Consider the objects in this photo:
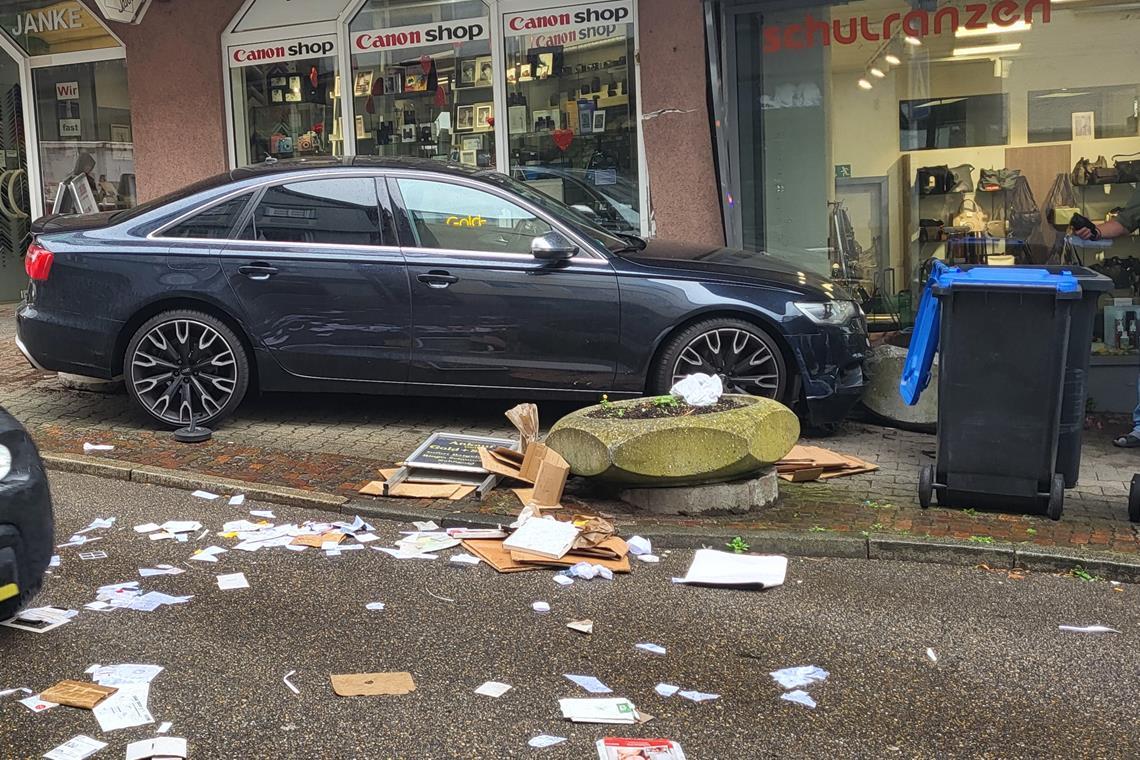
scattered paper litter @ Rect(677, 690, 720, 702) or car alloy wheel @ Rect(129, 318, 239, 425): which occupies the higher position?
car alloy wheel @ Rect(129, 318, 239, 425)

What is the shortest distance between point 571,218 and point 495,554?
280cm

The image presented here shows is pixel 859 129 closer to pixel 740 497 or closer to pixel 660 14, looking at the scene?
pixel 660 14

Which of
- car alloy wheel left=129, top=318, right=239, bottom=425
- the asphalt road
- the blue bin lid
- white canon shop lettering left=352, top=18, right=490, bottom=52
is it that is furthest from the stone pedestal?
white canon shop lettering left=352, top=18, right=490, bottom=52

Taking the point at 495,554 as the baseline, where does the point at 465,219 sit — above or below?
above

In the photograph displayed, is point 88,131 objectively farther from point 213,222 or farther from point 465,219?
point 465,219

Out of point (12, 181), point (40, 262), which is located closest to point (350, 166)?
point (40, 262)

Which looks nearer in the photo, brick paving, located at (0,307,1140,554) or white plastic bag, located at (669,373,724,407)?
brick paving, located at (0,307,1140,554)

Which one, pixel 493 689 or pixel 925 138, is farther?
pixel 925 138

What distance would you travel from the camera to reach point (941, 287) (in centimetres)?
579

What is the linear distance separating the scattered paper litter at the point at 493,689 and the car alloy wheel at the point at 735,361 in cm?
342

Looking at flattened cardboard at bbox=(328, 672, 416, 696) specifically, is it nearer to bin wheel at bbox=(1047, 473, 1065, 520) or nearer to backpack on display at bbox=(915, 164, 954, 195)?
bin wheel at bbox=(1047, 473, 1065, 520)

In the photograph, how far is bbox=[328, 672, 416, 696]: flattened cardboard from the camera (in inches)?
151

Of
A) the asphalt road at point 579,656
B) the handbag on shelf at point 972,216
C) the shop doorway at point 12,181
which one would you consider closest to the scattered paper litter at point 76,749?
the asphalt road at point 579,656

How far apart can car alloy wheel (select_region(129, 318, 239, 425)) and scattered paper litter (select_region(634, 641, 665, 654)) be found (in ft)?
12.9
